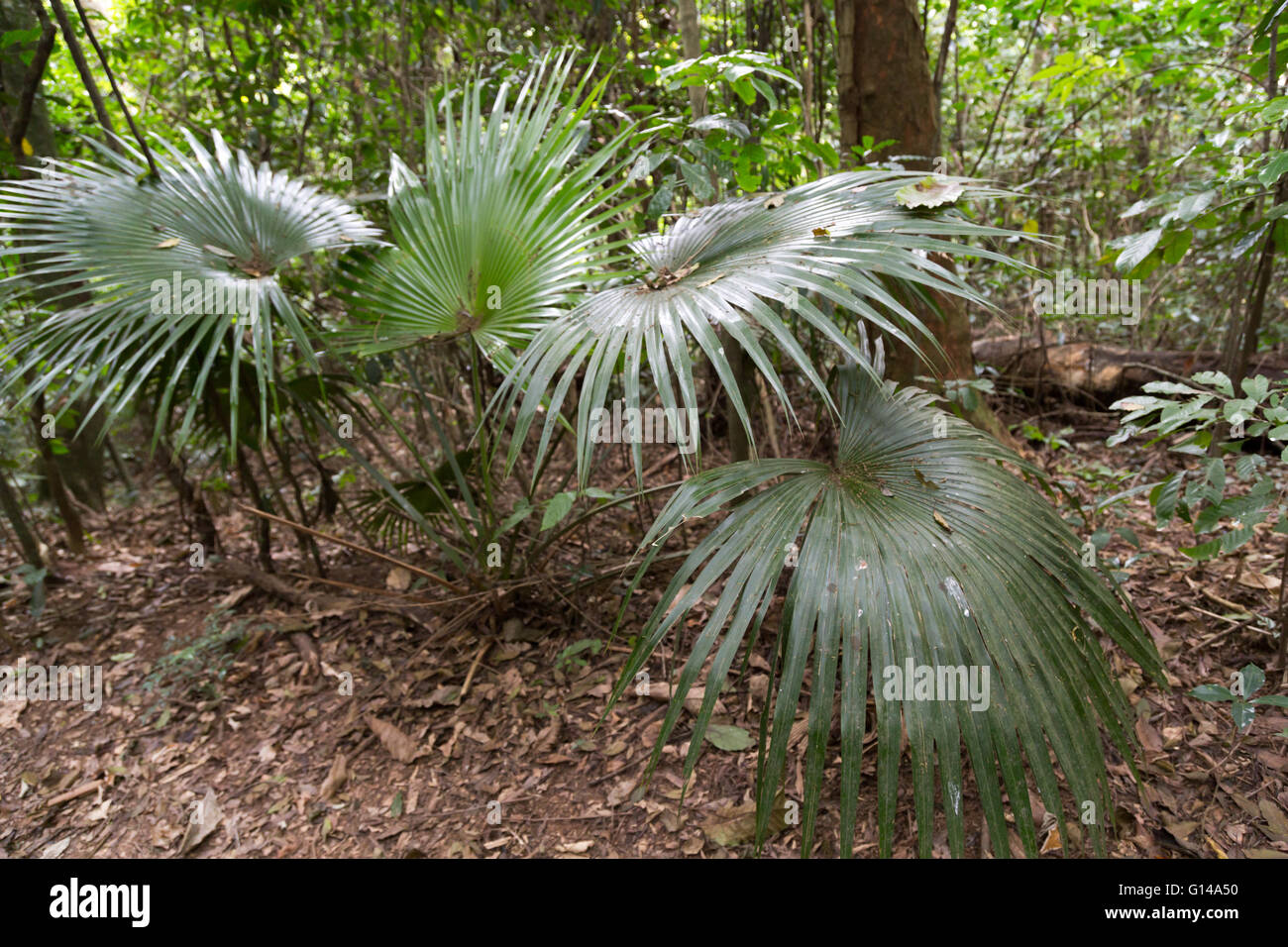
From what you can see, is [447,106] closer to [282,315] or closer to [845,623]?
[282,315]

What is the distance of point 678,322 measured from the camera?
58.4 inches

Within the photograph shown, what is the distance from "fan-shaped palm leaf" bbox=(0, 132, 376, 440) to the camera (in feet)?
6.42

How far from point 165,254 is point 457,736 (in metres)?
1.76

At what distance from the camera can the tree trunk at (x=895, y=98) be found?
2799 millimetres

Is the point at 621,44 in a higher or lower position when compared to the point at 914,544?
higher

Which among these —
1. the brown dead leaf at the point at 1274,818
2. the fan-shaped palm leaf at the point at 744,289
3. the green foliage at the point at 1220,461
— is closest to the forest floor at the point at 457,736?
the brown dead leaf at the point at 1274,818

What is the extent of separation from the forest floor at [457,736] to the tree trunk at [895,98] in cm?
86

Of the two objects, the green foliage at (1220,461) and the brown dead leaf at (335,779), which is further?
the brown dead leaf at (335,779)

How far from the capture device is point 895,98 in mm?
2865

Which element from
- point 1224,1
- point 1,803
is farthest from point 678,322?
point 1224,1

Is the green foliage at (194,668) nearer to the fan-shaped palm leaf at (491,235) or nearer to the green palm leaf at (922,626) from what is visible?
the fan-shaped palm leaf at (491,235)

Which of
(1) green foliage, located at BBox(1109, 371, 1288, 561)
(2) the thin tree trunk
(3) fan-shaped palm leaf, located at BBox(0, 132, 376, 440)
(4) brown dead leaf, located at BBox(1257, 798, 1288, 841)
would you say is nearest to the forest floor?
(4) brown dead leaf, located at BBox(1257, 798, 1288, 841)

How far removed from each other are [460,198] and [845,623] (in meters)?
1.78
